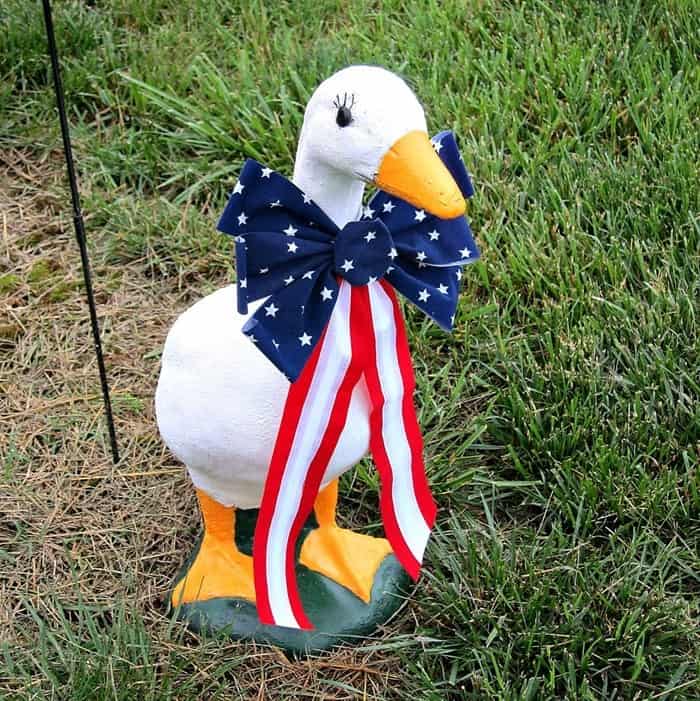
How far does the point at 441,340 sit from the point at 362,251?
31.7 inches

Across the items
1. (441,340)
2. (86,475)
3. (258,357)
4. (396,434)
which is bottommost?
(86,475)

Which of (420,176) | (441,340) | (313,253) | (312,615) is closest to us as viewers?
(420,176)

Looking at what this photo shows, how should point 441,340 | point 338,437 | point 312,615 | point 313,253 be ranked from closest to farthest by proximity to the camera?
1. point 313,253
2. point 338,437
3. point 312,615
4. point 441,340

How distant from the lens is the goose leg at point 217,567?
163 centimetres

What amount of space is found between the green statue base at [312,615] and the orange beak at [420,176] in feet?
2.21

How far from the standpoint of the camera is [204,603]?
1.63 meters

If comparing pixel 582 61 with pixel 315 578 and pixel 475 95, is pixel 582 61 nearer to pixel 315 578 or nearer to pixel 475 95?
pixel 475 95

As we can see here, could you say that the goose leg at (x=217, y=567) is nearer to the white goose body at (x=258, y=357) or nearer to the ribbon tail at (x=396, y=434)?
the white goose body at (x=258, y=357)

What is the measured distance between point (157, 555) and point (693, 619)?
84cm

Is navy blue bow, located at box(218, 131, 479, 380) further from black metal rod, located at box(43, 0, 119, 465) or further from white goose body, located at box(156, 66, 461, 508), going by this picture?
black metal rod, located at box(43, 0, 119, 465)

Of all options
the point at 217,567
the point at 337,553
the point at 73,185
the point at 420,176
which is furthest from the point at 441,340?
the point at 420,176

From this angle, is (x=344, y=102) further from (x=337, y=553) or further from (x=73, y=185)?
(x=337, y=553)

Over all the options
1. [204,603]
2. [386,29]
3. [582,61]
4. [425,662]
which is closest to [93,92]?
[386,29]

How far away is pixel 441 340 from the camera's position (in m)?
2.11
